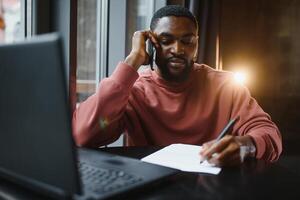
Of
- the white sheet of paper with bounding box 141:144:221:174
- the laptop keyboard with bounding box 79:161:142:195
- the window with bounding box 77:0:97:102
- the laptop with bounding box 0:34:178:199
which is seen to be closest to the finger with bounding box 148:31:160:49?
the white sheet of paper with bounding box 141:144:221:174

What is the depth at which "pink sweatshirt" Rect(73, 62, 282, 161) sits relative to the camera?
1.23m

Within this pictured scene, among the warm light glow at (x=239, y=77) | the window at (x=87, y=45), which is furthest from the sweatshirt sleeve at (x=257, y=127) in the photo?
the window at (x=87, y=45)

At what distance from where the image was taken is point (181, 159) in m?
1.06

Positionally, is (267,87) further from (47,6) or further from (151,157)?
(151,157)

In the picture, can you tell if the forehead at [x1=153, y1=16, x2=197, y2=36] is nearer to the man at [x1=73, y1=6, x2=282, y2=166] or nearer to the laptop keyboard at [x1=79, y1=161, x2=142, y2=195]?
the man at [x1=73, y1=6, x2=282, y2=166]

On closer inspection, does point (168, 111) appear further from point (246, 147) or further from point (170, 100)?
point (246, 147)

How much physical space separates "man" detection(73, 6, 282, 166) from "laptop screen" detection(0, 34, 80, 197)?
0.61 metres

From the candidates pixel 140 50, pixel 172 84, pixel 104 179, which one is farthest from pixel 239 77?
pixel 104 179

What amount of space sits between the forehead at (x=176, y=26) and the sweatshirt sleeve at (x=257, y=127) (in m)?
0.31

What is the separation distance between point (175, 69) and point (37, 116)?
94cm

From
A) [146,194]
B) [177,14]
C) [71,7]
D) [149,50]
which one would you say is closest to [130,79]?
[149,50]

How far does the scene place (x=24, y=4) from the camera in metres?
1.54

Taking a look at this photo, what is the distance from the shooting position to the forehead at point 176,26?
4.75 feet

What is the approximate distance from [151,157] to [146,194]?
1.10 feet
